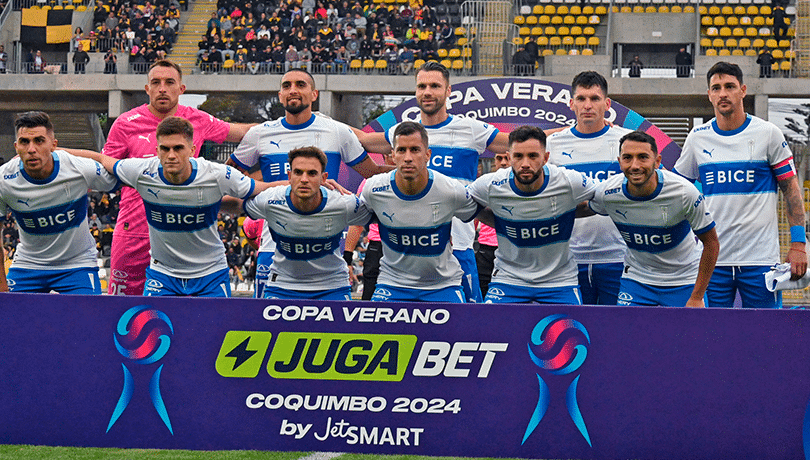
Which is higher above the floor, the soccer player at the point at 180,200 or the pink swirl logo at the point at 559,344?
the soccer player at the point at 180,200

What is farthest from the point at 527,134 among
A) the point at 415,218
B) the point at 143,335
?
the point at 143,335

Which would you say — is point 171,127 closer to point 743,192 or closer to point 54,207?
point 54,207

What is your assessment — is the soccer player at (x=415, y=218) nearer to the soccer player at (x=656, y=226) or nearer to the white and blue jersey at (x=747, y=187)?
the soccer player at (x=656, y=226)

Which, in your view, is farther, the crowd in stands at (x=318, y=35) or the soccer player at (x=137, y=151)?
the crowd in stands at (x=318, y=35)

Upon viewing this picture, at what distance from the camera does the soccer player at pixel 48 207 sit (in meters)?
5.51

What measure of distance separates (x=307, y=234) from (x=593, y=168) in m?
1.98

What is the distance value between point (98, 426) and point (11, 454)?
0.40m

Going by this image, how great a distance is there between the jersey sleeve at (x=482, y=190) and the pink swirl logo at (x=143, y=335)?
203 cm

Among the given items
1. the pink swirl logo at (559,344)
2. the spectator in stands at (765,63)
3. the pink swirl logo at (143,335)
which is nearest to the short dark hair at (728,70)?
the pink swirl logo at (559,344)

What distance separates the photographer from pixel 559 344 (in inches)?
164

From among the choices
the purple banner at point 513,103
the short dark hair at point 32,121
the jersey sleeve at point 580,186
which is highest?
the purple banner at point 513,103

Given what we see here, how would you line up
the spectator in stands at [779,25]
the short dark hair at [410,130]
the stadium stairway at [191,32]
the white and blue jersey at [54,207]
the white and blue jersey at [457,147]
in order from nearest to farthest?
the short dark hair at [410,130], the white and blue jersey at [54,207], the white and blue jersey at [457,147], the spectator in stands at [779,25], the stadium stairway at [191,32]

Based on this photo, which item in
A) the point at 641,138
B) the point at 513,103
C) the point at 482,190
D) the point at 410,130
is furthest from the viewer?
the point at 513,103

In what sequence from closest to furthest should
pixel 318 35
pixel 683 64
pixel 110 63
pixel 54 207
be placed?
pixel 54 207, pixel 683 64, pixel 110 63, pixel 318 35
